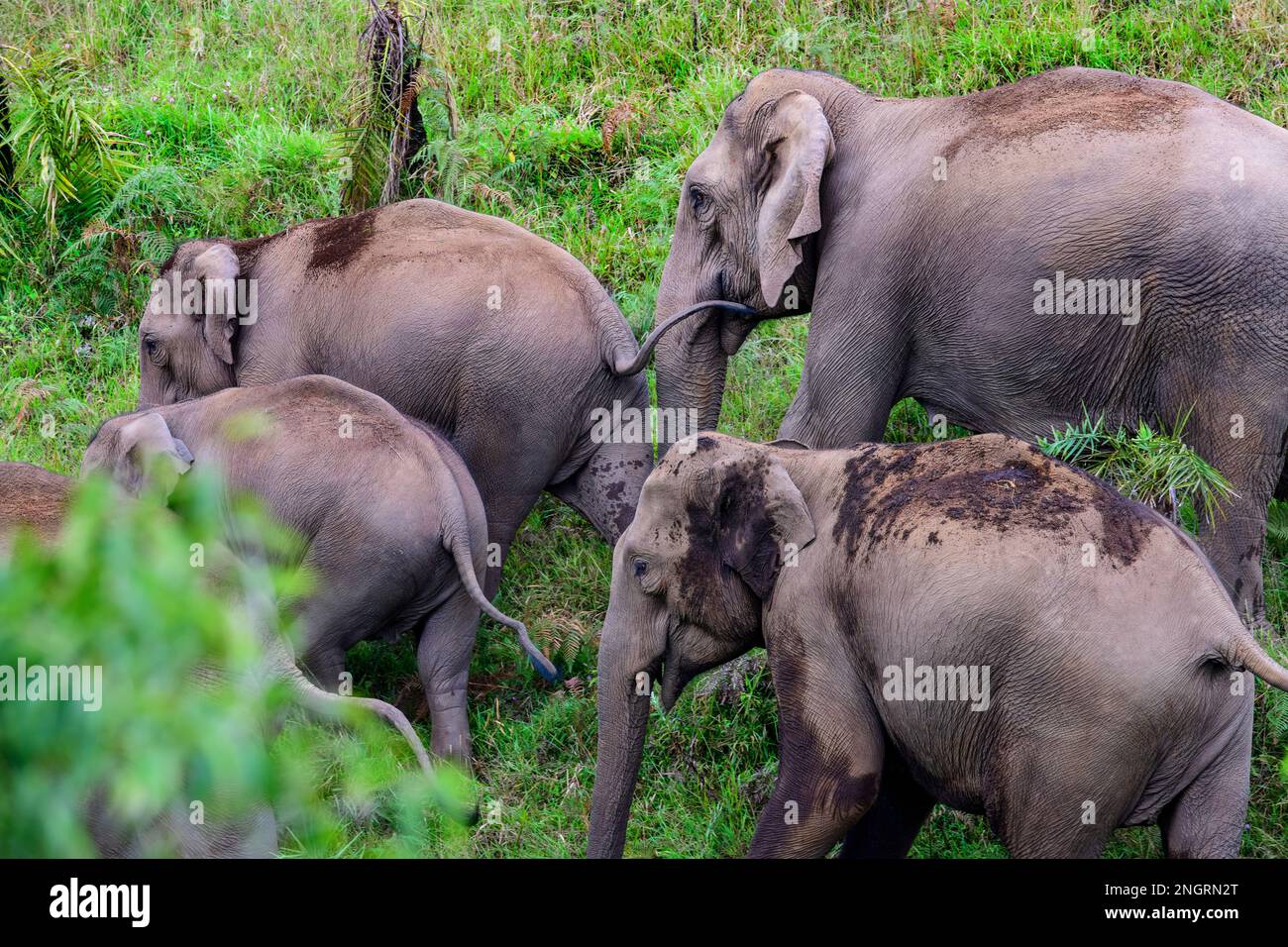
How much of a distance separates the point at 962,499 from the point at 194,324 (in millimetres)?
4029

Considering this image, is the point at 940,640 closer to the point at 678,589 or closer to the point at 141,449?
the point at 678,589

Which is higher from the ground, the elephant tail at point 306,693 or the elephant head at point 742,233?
the elephant head at point 742,233

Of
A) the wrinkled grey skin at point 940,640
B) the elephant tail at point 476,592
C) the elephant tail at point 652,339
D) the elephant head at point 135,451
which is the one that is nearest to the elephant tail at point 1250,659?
the wrinkled grey skin at point 940,640

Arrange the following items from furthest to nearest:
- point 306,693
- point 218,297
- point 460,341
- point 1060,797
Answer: point 218,297
point 460,341
point 306,693
point 1060,797

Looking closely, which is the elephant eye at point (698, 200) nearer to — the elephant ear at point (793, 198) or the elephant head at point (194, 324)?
the elephant ear at point (793, 198)

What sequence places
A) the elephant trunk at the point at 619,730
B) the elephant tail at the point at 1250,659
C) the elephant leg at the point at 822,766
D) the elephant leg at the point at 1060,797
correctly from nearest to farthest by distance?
1. the elephant tail at the point at 1250,659
2. the elephant leg at the point at 1060,797
3. the elephant leg at the point at 822,766
4. the elephant trunk at the point at 619,730

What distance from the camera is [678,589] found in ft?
16.9

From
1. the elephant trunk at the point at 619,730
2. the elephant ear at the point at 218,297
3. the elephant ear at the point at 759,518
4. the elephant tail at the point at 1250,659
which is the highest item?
the elephant tail at the point at 1250,659

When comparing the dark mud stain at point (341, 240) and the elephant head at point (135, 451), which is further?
the dark mud stain at point (341, 240)

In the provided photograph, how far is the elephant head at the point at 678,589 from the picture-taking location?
199 inches

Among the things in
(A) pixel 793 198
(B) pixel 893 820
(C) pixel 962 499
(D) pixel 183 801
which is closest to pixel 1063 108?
(A) pixel 793 198

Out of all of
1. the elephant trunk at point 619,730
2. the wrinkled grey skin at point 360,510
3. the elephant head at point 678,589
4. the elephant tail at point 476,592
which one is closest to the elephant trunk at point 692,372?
the wrinkled grey skin at point 360,510

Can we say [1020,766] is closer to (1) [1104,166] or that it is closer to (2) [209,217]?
(1) [1104,166]

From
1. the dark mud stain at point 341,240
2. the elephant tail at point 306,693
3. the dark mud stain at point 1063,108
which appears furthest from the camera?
the dark mud stain at point 341,240
